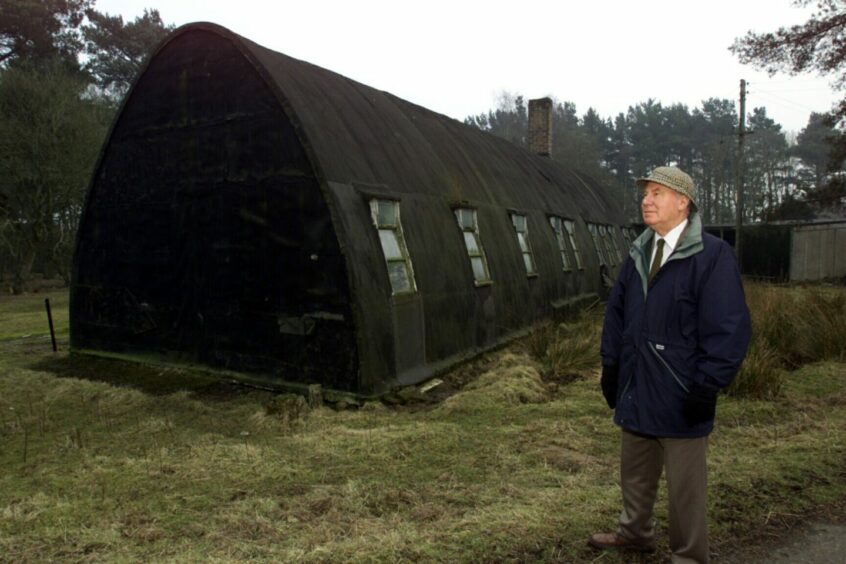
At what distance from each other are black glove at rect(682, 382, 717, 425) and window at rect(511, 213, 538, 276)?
974 centimetres

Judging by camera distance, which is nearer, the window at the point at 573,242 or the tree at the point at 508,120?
the window at the point at 573,242

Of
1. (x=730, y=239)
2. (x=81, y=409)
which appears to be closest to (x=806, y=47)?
(x=730, y=239)

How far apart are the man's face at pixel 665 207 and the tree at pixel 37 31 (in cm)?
3708

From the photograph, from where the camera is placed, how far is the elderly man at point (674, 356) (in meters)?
3.08

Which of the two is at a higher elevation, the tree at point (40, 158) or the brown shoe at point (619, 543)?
the tree at point (40, 158)

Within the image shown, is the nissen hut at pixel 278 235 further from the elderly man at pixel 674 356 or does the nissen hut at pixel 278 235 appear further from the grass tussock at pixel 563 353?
the elderly man at pixel 674 356

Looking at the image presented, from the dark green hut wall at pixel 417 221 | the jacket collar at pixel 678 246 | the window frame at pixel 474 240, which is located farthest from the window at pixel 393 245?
the jacket collar at pixel 678 246

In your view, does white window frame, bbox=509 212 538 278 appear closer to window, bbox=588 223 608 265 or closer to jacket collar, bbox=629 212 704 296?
window, bbox=588 223 608 265

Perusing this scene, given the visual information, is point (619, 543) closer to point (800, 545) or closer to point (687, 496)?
point (687, 496)

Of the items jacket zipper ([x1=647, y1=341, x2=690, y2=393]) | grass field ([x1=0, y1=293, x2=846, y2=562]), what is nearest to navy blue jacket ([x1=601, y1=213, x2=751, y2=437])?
jacket zipper ([x1=647, y1=341, x2=690, y2=393])

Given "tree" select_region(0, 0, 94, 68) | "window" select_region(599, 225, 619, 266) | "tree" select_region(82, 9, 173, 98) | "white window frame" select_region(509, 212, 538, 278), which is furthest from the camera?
"tree" select_region(82, 9, 173, 98)

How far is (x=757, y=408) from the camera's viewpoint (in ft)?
22.5

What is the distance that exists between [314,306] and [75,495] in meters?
3.49

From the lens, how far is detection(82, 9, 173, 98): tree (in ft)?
136
